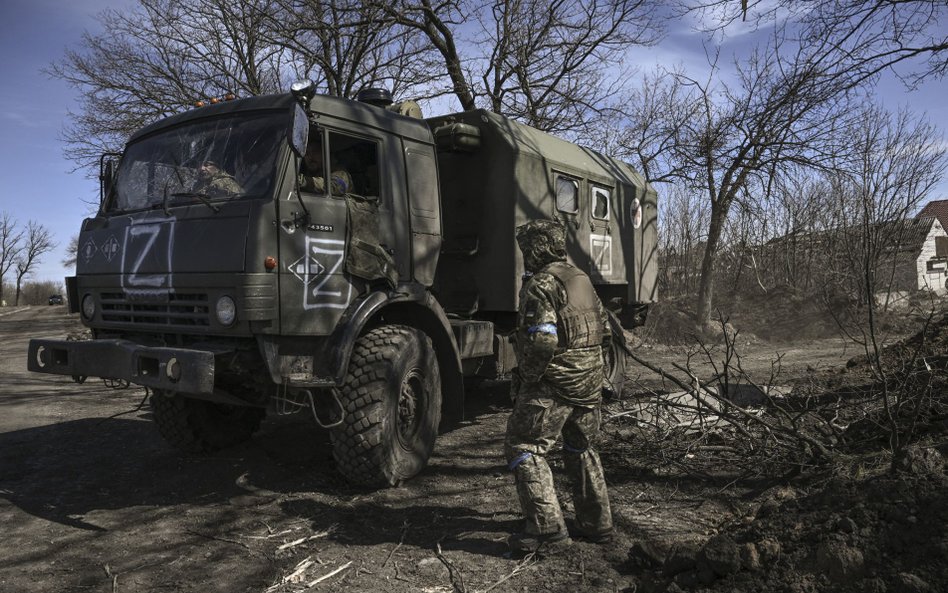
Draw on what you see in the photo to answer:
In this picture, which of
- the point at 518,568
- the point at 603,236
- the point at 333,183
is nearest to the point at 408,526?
the point at 518,568

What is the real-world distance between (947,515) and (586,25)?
42.8ft

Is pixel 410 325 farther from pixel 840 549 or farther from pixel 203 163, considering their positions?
pixel 840 549

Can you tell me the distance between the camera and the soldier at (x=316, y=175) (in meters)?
4.52

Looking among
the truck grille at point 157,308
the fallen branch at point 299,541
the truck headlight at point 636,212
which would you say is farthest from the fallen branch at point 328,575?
the truck headlight at point 636,212

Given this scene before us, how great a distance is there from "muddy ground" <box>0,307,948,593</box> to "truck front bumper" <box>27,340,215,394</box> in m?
0.93

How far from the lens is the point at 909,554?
279 centimetres

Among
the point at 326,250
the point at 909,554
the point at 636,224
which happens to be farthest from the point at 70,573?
the point at 636,224

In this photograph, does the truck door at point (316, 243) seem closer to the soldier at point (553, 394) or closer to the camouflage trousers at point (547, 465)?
the soldier at point (553, 394)

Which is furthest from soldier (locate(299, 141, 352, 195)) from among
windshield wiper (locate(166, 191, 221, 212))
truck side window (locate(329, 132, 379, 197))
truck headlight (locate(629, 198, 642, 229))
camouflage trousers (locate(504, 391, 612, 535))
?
truck headlight (locate(629, 198, 642, 229))

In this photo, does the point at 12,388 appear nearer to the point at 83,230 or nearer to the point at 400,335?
the point at 83,230

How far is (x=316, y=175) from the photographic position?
4.59m

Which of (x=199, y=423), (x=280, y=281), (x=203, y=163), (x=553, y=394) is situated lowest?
(x=199, y=423)

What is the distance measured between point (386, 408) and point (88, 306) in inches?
92.5

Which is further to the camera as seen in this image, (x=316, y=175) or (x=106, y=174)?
(x=106, y=174)
